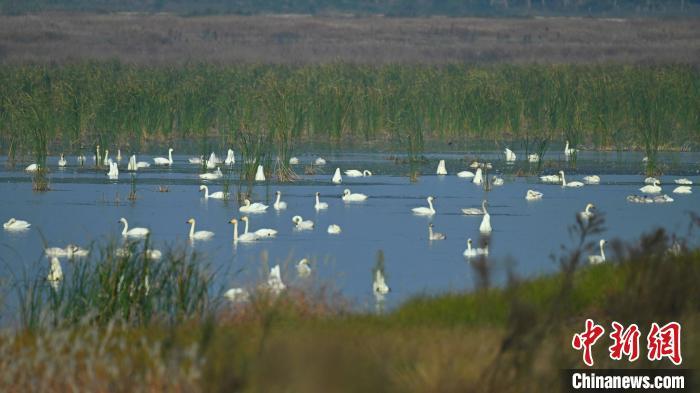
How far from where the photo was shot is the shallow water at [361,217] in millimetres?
15711

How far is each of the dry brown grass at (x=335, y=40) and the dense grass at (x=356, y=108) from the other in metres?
17.6

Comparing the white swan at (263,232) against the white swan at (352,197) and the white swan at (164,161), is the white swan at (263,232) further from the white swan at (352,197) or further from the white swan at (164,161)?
the white swan at (164,161)

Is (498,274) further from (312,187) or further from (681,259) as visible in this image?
(312,187)

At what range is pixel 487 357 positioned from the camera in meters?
8.21

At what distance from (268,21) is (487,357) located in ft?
209

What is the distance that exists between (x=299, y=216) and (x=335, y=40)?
45180 millimetres

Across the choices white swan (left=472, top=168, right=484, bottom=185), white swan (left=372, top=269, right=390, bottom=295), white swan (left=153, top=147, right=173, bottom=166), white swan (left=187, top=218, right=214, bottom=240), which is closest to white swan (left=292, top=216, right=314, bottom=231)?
white swan (left=187, top=218, right=214, bottom=240)

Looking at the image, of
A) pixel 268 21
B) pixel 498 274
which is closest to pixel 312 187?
pixel 498 274

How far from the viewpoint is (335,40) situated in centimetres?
6494

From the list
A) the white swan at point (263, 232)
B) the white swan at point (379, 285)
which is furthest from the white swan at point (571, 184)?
the white swan at point (379, 285)

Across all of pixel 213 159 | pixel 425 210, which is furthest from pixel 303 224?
pixel 213 159

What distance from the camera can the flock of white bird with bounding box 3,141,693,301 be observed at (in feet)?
43.4

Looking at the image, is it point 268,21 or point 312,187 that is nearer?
point 312,187

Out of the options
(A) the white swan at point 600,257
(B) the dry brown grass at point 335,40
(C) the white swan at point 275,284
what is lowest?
(A) the white swan at point 600,257
